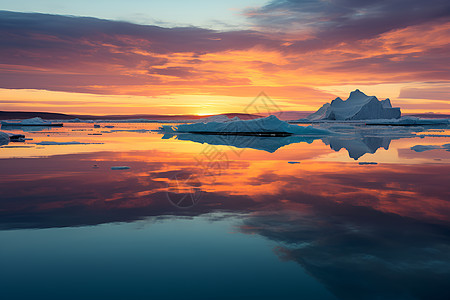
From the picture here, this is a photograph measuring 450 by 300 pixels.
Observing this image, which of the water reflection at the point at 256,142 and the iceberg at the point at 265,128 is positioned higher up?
the iceberg at the point at 265,128

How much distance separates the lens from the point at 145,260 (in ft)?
10.6

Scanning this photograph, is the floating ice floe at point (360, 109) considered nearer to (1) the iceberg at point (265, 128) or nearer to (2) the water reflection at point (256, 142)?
(1) the iceberg at point (265, 128)

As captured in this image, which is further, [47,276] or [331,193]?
[331,193]

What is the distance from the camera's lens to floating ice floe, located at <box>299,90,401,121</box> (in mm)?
79125

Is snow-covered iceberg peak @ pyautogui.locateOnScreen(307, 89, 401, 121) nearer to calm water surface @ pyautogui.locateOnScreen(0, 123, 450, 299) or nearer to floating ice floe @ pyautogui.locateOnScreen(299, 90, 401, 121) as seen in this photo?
floating ice floe @ pyautogui.locateOnScreen(299, 90, 401, 121)

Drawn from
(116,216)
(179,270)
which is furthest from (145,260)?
(116,216)

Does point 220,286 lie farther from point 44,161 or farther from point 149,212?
point 44,161

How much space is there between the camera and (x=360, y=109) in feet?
259

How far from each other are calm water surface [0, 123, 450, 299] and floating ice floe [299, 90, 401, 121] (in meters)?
78.0

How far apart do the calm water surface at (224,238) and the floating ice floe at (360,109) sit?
256 ft

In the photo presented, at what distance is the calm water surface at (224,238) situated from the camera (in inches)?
110

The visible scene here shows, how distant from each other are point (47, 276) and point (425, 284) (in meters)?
3.21

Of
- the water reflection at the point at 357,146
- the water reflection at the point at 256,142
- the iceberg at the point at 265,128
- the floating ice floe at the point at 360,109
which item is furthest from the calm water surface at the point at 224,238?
the floating ice floe at the point at 360,109

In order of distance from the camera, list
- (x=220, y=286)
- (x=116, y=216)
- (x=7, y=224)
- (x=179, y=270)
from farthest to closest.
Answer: (x=116, y=216) < (x=7, y=224) < (x=179, y=270) < (x=220, y=286)
